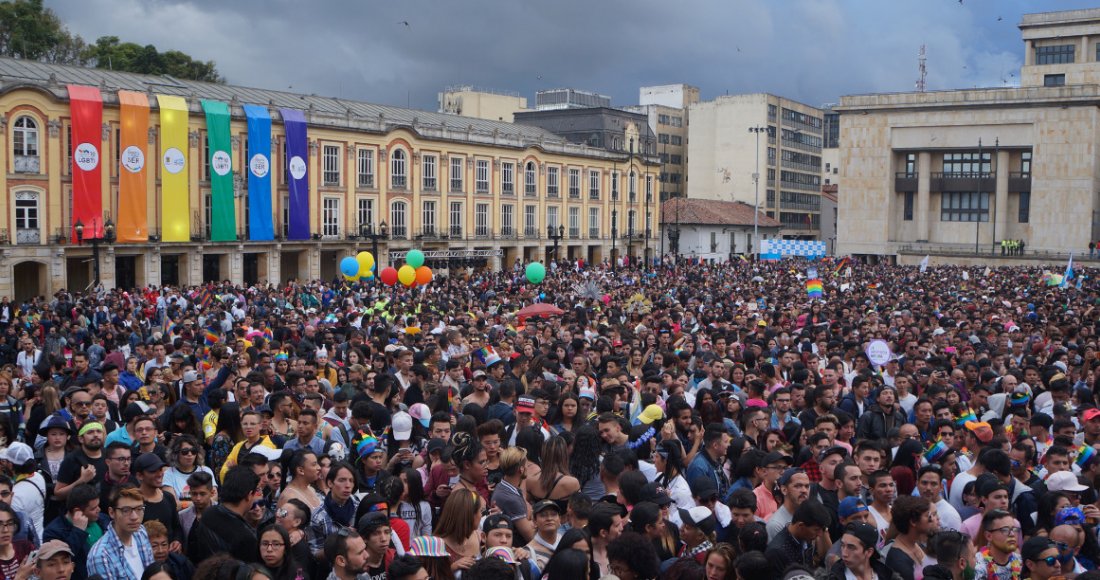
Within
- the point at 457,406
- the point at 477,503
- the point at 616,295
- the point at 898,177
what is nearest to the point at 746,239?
the point at 898,177

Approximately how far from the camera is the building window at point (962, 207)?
67.2 m

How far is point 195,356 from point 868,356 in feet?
34.1

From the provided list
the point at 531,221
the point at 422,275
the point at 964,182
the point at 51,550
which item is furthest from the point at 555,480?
the point at 964,182

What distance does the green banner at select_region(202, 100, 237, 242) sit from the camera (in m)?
44.3

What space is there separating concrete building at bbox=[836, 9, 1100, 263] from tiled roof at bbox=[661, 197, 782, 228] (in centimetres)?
827

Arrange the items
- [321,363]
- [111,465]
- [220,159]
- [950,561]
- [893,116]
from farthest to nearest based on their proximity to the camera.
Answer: [893,116]
[220,159]
[321,363]
[111,465]
[950,561]

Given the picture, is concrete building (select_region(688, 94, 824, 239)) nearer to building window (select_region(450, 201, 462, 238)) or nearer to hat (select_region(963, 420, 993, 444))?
building window (select_region(450, 201, 462, 238))

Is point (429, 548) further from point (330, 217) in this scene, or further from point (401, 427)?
point (330, 217)

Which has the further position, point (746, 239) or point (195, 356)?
point (746, 239)

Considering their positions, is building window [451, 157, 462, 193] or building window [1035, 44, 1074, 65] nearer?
building window [451, 157, 462, 193]

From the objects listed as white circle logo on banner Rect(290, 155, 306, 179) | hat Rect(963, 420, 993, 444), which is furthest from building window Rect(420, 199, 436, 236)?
hat Rect(963, 420, 993, 444)

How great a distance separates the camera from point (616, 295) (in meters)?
29.9

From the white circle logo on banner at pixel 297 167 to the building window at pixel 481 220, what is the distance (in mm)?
12763

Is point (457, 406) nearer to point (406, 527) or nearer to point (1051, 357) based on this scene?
point (406, 527)
